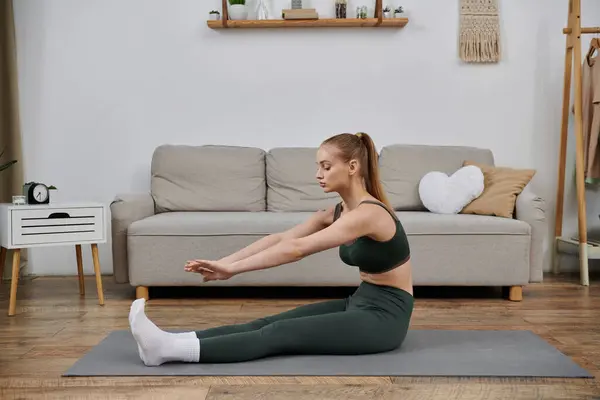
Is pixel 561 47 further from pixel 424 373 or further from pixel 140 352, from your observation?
pixel 140 352

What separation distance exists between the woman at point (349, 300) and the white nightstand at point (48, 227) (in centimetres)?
136

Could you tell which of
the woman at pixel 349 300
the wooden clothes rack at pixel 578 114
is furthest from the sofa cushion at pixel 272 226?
the woman at pixel 349 300

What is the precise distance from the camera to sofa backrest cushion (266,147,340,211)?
165 inches

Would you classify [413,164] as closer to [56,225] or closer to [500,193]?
A: [500,193]

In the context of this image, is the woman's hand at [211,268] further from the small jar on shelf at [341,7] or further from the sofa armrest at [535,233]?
the small jar on shelf at [341,7]

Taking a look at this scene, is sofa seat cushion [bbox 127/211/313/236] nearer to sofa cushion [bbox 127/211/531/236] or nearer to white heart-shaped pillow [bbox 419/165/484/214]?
sofa cushion [bbox 127/211/531/236]

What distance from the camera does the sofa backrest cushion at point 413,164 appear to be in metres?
4.16

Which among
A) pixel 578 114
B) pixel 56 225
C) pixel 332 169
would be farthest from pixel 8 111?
pixel 578 114

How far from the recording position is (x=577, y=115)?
4.18m

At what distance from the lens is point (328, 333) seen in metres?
2.37

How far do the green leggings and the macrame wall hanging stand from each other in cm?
252

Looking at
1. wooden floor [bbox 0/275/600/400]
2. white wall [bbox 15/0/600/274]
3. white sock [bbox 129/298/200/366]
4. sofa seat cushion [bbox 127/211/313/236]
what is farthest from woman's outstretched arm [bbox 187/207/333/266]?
white wall [bbox 15/0/600/274]

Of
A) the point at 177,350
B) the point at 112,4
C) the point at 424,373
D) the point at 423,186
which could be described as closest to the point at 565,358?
the point at 424,373

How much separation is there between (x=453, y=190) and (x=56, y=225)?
2.11m
